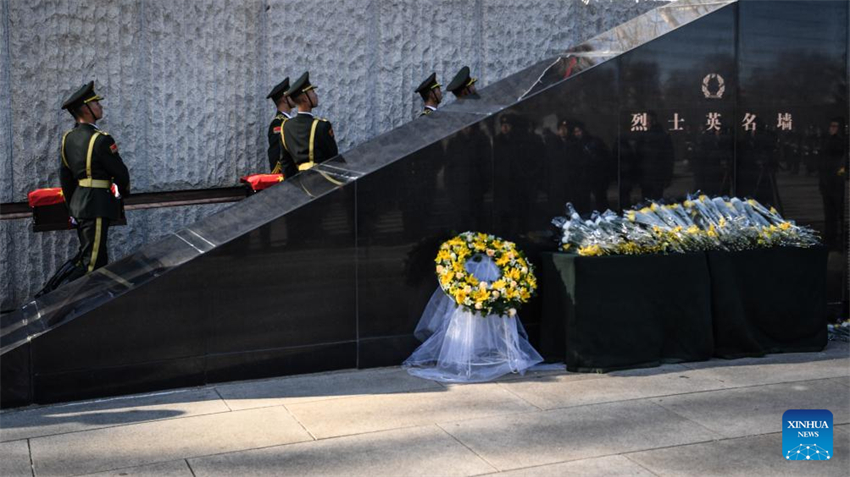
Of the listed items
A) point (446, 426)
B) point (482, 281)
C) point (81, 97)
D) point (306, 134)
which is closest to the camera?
point (446, 426)

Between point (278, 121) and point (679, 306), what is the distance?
4.15 metres

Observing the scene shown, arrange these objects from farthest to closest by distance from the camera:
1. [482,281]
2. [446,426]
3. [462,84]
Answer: [462,84] < [482,281] < [446,426]

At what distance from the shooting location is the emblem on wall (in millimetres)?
8438

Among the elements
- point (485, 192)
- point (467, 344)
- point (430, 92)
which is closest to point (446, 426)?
point (467, 344)

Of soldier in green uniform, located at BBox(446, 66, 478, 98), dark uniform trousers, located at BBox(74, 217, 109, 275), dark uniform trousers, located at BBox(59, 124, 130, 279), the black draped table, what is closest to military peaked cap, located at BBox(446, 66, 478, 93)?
soldier in green uniform, located at BBox(446, 66, 478, 98)

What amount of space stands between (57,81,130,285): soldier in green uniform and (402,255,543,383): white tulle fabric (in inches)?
108

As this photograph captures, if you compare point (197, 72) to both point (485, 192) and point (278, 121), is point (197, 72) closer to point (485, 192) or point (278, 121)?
point (278, 121)

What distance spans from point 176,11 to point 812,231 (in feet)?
19.3

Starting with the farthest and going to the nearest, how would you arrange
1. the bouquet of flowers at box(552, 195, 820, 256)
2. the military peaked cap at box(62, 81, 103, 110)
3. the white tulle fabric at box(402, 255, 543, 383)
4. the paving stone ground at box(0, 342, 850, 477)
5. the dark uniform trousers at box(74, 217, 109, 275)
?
the dark uniform trousers at box(74, 217, 109, 275) < the military peaked cap at box(62, 81, 103, 110) < the bouquet of flowers at box(552, 195, 820, 256) < the white tulle fabric at box(402, 255, 543, 383) < the paving stone ground at box(0, 342, 850, 477)

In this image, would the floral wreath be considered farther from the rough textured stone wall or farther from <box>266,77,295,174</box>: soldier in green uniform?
the rough textured stone wall

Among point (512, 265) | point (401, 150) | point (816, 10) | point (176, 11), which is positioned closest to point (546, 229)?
point (512, 265)

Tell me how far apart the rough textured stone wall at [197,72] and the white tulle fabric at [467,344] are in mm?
3097

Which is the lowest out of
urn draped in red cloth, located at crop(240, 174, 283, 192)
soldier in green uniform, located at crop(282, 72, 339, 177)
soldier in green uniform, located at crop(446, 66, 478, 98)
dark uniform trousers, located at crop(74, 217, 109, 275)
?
dark uniform trousers, located at crop(74, 217, 109, 275)

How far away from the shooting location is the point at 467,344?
749 centimetres
